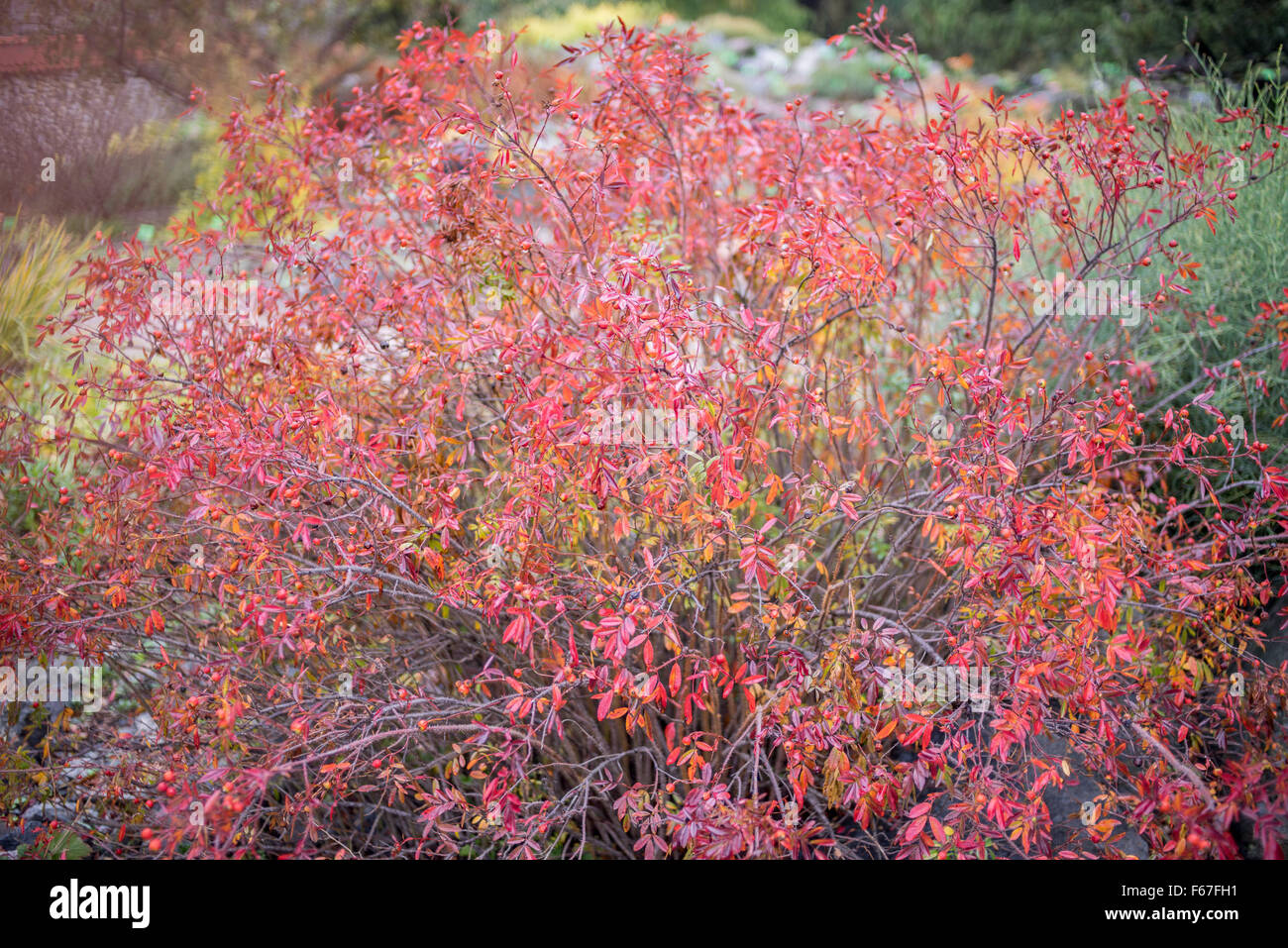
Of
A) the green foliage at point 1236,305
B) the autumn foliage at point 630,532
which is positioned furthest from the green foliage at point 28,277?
the green foliage at point 1236,305

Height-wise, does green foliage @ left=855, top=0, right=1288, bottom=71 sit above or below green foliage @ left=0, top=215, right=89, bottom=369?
above

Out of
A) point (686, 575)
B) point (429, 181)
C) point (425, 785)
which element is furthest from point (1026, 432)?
point (425, 785)

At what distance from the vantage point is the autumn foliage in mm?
2182

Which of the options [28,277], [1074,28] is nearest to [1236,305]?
[28,277]

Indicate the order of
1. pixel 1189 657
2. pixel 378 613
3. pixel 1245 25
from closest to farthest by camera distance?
pixel 1189 657
pixel 378 613
pixel 1245 25

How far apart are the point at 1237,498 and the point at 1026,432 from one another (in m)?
1.93

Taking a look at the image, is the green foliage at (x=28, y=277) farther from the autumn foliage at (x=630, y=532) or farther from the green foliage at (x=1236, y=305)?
the green foliage at (x=1236, y=305)

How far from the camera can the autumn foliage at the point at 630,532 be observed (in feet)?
7.16

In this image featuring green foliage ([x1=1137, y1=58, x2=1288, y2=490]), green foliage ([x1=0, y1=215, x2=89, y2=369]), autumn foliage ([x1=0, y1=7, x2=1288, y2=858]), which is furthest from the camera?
green foliage ([x1=0, y1=215, x2=89, y2=369])

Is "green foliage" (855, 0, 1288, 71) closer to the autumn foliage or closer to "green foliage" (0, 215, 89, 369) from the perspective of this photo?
the autumn foliage

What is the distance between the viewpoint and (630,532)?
2.85 metres

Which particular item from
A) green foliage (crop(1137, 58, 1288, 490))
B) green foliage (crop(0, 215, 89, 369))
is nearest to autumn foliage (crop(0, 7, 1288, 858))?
green foliage (crop(1137, 58, 1288, 490))
